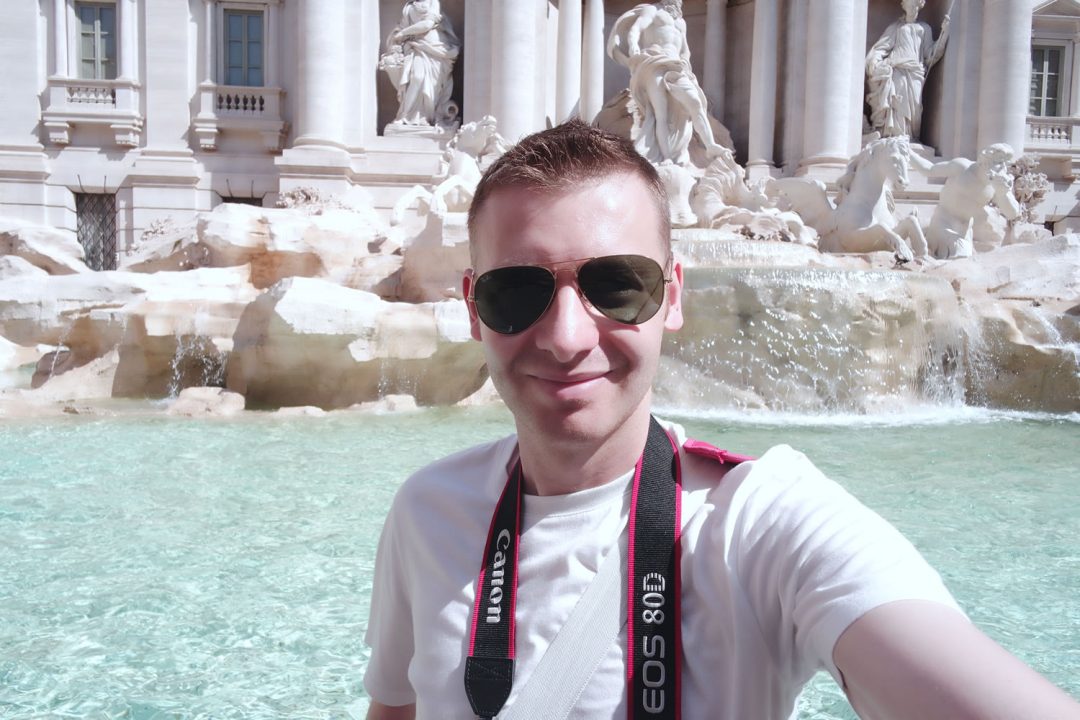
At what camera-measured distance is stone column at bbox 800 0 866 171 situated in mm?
13727

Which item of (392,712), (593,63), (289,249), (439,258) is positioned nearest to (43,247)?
(289,249)

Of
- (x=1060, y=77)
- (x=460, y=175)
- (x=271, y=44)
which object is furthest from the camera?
(x=1060, y=77)

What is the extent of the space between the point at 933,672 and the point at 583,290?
0.50m

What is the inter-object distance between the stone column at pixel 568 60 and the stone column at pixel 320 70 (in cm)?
381

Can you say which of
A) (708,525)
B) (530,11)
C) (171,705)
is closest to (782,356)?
(171,705)

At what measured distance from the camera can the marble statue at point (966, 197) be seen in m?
9.27

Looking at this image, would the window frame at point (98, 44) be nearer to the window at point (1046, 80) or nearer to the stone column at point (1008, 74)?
the stone column at point (1008, 74)

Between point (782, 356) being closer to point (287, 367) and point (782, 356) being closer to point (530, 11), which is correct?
point (287, 367)

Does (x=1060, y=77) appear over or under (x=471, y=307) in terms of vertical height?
over

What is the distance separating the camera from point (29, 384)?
296 inches

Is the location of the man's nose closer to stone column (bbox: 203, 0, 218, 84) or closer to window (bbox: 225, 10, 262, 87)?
stone column (bbox: 203, 0, 218, 84)

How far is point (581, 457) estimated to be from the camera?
923 mm

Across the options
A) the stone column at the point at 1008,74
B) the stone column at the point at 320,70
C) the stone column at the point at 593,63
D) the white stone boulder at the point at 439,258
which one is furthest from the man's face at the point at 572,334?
the stone column at the point at 1008,74

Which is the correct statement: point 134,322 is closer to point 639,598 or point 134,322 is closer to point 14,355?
point 14,355
